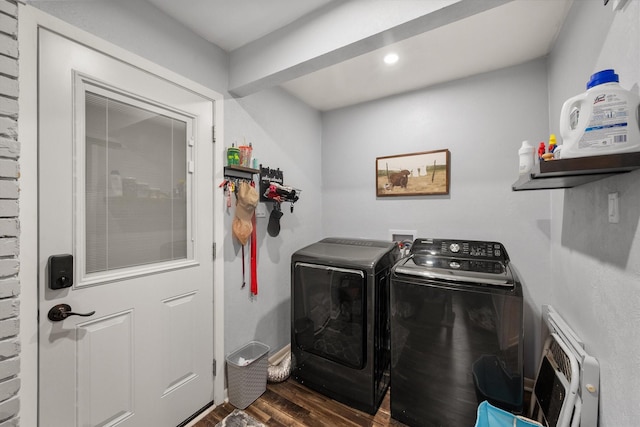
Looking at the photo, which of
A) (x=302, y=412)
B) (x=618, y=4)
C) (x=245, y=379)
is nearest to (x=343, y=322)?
(x=302, y=412)

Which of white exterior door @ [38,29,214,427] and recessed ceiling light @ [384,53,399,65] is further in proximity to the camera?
recessed ceiling light @ [384,53,399,65]

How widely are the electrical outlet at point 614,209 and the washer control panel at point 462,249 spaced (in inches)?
39.5

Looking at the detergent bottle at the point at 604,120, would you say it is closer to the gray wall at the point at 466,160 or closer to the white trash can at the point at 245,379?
the gray wall at the point at 466,160

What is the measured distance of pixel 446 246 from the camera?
2055mm

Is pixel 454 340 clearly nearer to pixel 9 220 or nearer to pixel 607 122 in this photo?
pixel 607 122

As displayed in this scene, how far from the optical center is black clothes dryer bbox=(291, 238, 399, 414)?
5.87 feet

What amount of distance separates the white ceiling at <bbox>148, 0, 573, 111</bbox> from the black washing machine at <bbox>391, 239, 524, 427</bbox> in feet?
4.97

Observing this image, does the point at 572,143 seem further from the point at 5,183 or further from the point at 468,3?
the point at 5,183

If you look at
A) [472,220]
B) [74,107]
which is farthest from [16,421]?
[472,220]

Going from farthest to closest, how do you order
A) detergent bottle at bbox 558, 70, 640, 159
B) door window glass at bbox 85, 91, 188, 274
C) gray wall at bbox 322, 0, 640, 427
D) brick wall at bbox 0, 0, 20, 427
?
door window glass at bbox 85, 91, 188, 274 → brick wall at bbox 0, 0, 20, 427 → gray wall at bbox 322, 0, 640, 427 → detergent bottle at bbox 558, 70, 640, 159

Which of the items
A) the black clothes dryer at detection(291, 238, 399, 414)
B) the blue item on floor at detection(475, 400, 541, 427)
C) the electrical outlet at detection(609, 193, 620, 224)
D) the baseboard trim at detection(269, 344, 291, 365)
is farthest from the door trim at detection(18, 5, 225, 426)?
the electrical outlet at detection(609, 193, 620, 224)

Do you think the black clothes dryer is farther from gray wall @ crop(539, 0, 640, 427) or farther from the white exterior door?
gray wall @ crop(539, 0, 640, 427)

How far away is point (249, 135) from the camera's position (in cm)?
211

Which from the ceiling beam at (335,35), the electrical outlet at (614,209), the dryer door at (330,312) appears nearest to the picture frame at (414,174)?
the dryer door at (330,312)
